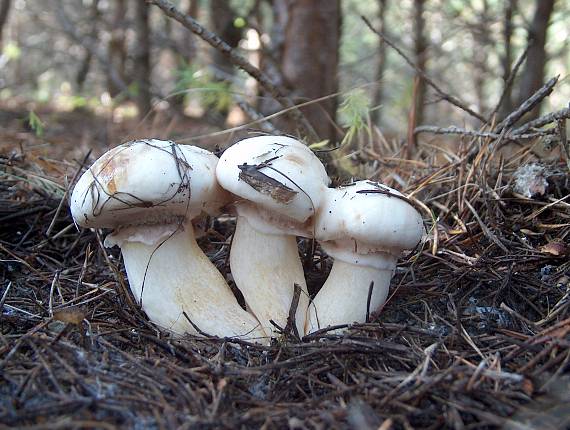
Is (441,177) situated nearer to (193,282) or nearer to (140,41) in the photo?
(193,282)

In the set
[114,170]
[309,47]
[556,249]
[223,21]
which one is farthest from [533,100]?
[223,21]

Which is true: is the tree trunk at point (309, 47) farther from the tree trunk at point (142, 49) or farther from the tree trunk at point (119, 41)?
the tree trunk at point (119, 41)

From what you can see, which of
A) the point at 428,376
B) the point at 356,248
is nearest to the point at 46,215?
the point at 356,248

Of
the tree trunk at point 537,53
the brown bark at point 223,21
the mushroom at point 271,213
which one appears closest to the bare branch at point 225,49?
the mushroom at point 271,213

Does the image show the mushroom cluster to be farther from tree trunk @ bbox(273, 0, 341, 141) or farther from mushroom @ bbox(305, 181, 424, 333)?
tree trunk @ bbox(273, 0, 341, 141)

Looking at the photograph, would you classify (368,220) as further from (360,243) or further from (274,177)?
(274,177)

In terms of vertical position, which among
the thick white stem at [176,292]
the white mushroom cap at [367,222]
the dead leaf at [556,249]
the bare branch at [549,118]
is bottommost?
the thick white stem at [176,292]

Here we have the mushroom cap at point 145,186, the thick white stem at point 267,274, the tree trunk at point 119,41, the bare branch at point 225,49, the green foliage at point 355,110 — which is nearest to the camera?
the mushroom cap at point 145,186

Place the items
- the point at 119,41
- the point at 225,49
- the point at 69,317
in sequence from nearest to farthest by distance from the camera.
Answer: the point at 69,317 < the point at 225,49 < the point at 119,41
